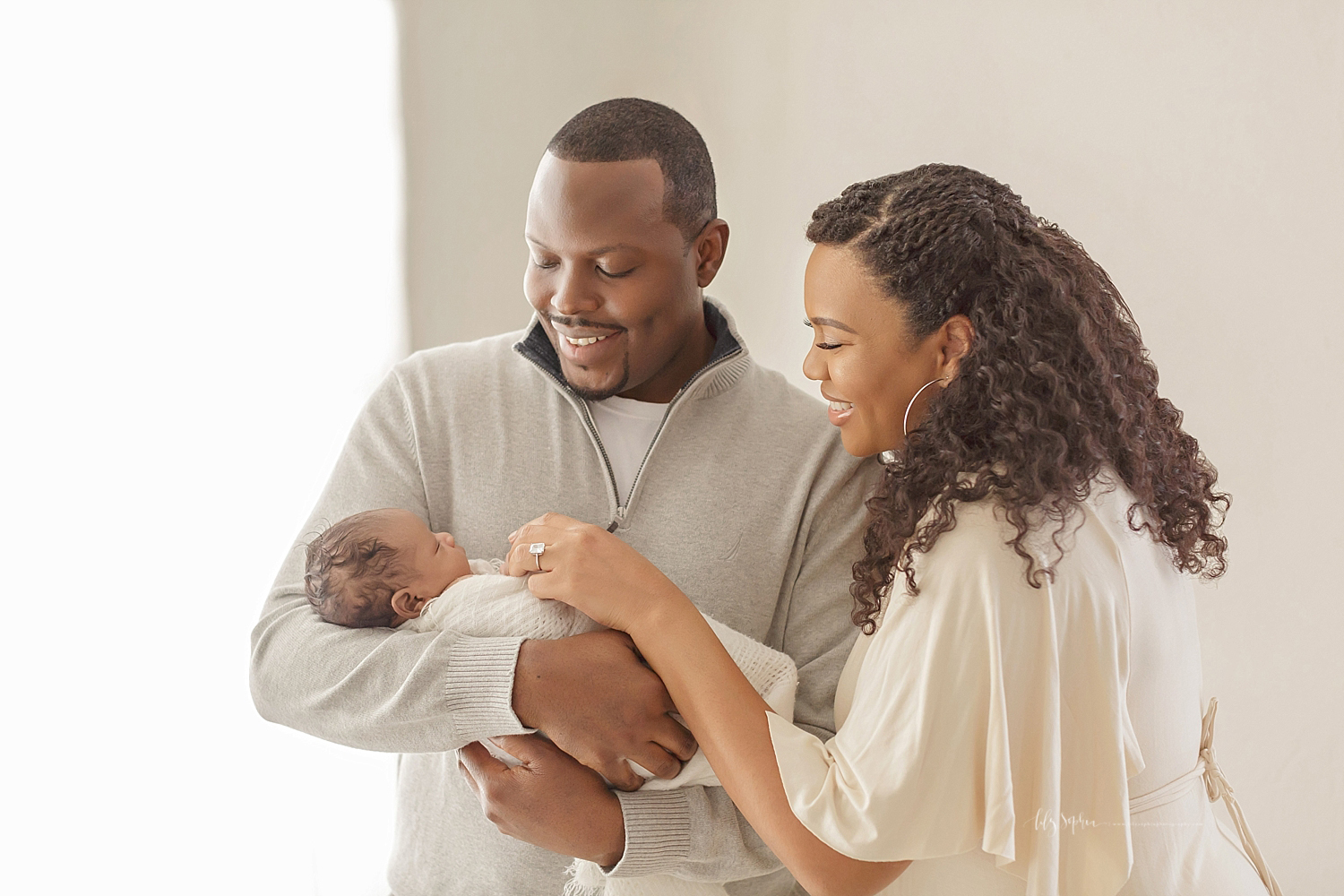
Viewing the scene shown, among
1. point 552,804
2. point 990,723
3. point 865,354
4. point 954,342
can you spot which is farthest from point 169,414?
point 990,723

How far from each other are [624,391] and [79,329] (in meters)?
0.98

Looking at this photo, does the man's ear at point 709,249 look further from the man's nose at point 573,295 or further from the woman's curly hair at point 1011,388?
the woman's curly hair at point 1011,388

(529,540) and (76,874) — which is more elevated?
(529,540)

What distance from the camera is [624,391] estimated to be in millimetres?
1692

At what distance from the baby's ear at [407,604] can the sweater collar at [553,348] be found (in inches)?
16.3

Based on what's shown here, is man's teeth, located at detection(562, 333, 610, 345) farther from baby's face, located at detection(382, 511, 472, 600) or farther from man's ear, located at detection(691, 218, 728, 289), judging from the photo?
baby's face, located at detection(382, 511, 472, 600)

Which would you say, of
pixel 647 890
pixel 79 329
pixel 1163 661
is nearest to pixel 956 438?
pixel 1163 661

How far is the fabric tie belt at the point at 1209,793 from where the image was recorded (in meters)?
1.23

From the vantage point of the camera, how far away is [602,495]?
158cm

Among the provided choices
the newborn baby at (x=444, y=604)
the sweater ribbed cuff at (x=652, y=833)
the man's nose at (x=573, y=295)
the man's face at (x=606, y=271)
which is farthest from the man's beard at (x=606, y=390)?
the sweater ribbed cuff at (x=652, y=833)

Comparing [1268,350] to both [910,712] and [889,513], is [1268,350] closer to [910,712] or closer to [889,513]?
[889,513]

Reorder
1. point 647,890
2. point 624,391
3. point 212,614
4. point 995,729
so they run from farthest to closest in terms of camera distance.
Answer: point 212,614 < point 624,391 < point 647,890 < point 995,729

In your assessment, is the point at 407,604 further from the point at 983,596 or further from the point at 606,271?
the point at 983,596

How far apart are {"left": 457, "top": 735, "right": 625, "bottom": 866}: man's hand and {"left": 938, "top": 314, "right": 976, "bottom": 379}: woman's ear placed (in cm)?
73
